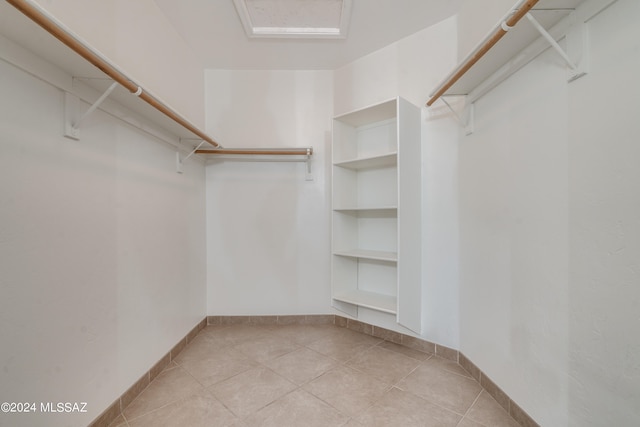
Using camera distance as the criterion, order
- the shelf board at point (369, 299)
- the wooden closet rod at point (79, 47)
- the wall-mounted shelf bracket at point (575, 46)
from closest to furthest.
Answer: the wooden closet rod at point (79, 47) < the wall-mounted shelf bracket at point (575, 46) < the shelf board at point (369, 299)

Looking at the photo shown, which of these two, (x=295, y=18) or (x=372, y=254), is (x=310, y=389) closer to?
(x=372, y=254)

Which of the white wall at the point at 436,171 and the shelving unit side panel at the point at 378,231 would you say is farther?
the shelving unit side panel at the point at 378,231

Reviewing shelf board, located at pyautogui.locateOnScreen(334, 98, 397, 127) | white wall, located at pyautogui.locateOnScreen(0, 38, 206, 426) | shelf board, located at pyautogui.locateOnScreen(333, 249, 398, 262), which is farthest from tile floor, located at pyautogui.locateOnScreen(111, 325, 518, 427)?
shelf board, located at pyautogui.locateOnScreen(334, 98, 397, 127)

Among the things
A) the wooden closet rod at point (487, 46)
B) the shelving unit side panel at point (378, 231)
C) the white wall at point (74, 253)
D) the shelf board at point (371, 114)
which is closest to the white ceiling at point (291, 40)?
the shelf board at point (371, 114)

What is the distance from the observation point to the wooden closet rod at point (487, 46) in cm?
90

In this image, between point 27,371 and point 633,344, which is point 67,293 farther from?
point 633,344

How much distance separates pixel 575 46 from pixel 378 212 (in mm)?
1476

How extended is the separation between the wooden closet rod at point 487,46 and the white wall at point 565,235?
10.0 inches

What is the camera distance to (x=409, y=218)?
1.84 metres

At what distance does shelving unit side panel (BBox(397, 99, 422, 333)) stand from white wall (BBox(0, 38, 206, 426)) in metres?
1.64

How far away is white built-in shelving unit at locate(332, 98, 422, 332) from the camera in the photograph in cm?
182

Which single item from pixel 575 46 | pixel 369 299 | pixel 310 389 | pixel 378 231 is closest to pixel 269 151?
pixel 378 231

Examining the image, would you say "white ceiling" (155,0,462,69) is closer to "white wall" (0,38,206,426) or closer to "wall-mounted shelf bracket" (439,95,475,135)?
"wall-mounted shelf bracket" (439,95,475,135)

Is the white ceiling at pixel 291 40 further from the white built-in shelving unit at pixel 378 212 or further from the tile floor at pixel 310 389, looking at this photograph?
the tile floor at pixel 310 389
